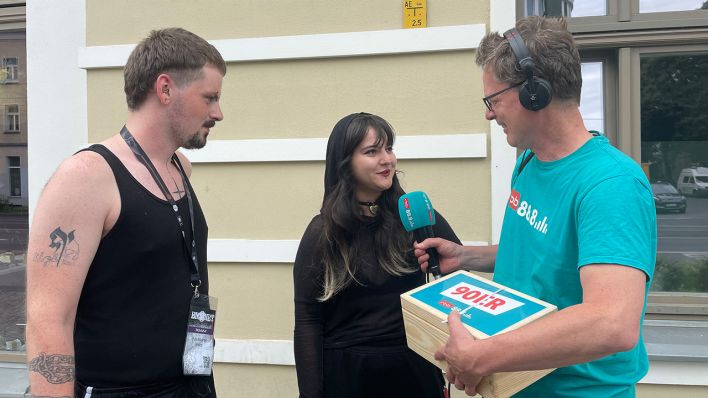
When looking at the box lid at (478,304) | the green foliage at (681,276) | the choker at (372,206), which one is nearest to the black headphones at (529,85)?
the box lid at (478,304)

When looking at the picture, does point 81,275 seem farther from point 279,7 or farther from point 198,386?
point 279,7

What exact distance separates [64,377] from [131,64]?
1.10 m

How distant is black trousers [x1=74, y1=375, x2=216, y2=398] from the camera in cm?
187

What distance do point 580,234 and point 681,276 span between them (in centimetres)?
246

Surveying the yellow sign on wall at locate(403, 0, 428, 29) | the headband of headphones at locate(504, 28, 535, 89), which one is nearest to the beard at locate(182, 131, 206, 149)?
the headband of headphones at locate(504, 28, 535, 89)

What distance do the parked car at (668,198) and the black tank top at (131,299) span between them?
9.72 feet

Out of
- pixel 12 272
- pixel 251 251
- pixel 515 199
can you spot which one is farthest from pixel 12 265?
pixel 515 199

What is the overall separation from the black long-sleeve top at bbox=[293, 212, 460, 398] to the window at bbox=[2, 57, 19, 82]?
3.13 meters

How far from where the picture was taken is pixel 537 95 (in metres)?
1.60

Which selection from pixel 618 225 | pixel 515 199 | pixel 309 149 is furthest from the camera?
pixel 309 149

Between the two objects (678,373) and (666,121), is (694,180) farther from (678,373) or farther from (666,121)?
(678,373)

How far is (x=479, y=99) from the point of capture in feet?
11.1

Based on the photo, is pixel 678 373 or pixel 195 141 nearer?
pixel 195 141

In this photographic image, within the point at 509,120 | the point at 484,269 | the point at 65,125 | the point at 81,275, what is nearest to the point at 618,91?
the point at 484,269
